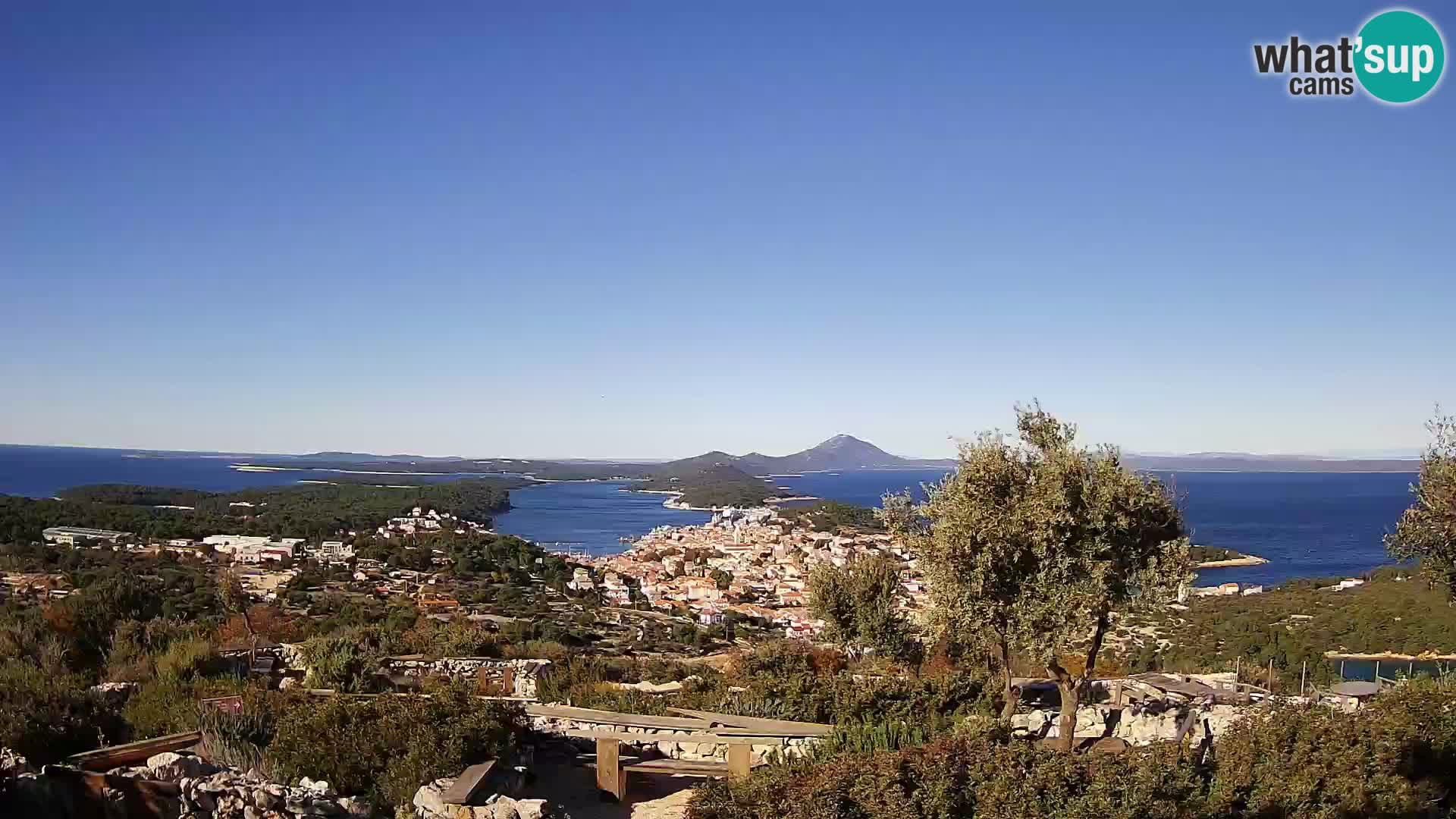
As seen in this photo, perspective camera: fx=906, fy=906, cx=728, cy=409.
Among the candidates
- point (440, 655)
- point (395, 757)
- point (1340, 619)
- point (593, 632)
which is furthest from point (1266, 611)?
point (395, 757)

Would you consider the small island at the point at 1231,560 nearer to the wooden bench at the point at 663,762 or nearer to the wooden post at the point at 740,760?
the wooden bench at the point at 663,762

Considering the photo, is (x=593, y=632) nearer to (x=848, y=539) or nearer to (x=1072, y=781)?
(x=1072, y=781)

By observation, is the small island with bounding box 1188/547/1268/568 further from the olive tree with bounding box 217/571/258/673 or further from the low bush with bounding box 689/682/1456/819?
the low bush with bounding box 689/682/1456/819

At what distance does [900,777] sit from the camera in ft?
18.8

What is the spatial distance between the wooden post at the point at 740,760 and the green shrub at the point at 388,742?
74.2 inches

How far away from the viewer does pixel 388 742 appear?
7.21 meters

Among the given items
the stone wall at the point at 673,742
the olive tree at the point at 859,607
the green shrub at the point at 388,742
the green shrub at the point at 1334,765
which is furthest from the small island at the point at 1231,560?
the green shrub at the point at 388,742

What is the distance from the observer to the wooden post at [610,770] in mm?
7793

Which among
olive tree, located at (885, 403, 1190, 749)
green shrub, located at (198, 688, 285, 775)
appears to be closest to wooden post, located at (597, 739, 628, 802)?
green shrub, located at (198, 688, 285, 775)

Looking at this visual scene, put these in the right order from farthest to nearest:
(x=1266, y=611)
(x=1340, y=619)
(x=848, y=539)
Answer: (x=848, y=539) → (x=1266, y=611) → (x=1340, y=619)

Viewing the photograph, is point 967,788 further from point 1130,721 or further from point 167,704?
point 167,704

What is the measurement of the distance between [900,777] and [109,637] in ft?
36.1

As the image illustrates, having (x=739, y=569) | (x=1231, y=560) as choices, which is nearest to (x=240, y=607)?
(x=739, y=569)

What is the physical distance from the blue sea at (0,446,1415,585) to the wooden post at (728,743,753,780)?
4.79m
